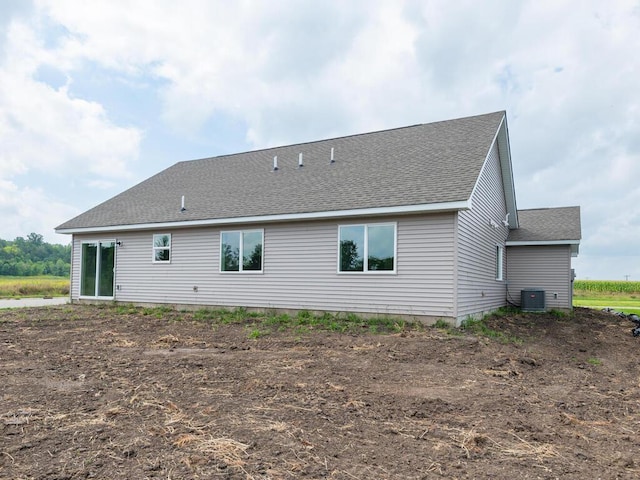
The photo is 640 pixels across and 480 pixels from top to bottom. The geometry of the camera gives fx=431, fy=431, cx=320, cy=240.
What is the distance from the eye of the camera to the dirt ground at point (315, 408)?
3.12m

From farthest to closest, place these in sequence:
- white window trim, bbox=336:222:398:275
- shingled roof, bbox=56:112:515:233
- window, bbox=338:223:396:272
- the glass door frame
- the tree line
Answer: the tree line < the glass door frame < shingled roof, bbox=56:112:515:233 < window, bbox=338:223:396:272 < white window trim, bbox=336:222:398:275

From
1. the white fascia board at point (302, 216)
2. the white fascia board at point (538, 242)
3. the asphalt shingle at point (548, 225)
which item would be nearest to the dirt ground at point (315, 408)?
the white fascia board at point (302, 216)

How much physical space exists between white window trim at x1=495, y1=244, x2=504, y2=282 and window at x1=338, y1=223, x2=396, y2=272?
Result: 236 inches

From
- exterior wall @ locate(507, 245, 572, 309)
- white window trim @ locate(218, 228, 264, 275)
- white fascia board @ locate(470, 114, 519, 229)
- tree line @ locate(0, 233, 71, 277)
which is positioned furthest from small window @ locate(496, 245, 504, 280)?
tree line @ locate(0, 233, 71, 277)

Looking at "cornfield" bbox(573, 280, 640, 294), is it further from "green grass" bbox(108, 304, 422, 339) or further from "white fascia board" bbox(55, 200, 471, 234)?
"green grass" bbox(108, 304, 422, 339)

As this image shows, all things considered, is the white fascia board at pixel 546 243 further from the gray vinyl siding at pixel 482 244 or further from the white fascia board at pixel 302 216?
the white fascia board at pixel 302 216

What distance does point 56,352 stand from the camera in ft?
23.8

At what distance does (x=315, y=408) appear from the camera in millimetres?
4371

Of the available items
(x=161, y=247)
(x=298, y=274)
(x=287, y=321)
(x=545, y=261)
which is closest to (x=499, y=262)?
(x=545, y=261)

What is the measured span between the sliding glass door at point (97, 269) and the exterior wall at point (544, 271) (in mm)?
14629

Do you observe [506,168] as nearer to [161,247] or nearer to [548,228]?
[548,228]

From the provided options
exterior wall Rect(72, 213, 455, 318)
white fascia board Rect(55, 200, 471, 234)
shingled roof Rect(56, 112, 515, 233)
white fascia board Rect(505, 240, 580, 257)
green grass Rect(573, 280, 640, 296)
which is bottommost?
green grass Rect(573, 280, 640, 296)

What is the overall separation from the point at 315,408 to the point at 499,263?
12.4 m

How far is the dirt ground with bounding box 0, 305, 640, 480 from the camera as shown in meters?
3.12
